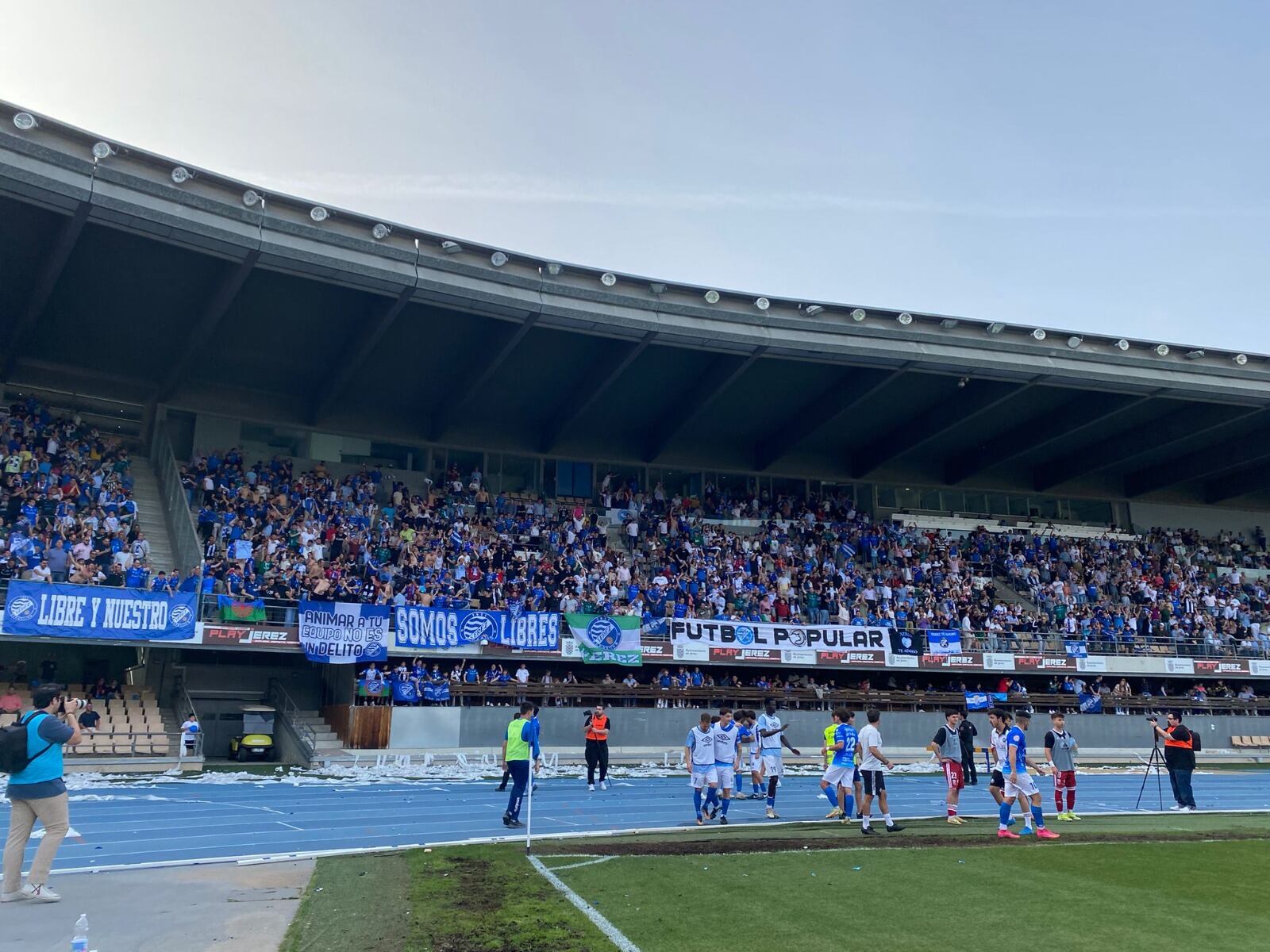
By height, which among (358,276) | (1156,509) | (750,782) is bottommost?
(750,782)

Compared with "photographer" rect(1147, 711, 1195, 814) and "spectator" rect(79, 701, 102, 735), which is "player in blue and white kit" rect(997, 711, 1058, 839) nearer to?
"photographer" rect(1147, 711, 1195, 814)

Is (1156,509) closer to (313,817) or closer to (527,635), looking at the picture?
(527,635)

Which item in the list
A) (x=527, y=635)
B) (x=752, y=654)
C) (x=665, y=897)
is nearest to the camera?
(x=665, y=897)

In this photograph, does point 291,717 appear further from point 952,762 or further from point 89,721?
point 952,762

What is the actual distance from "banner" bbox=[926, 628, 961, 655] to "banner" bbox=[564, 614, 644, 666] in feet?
33.7

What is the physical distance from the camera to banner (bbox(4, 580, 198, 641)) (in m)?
22.8

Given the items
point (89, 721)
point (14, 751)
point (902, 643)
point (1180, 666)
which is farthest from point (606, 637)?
point (14, 751)

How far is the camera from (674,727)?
96.3 feet

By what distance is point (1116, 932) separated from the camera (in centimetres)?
803

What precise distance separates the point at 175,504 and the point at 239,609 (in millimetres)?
6075

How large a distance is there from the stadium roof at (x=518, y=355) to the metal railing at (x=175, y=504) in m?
1.79

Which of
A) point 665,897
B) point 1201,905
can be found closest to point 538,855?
point 665,897

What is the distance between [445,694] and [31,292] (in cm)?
1583

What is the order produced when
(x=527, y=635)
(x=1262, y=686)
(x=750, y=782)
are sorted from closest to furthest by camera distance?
(x=750, y=782), (x=527, y=635), (x=1262, y=686)
